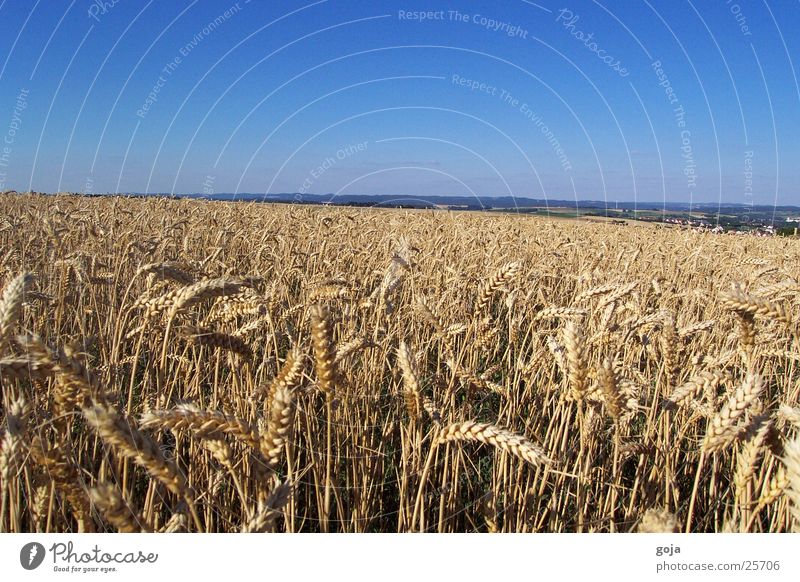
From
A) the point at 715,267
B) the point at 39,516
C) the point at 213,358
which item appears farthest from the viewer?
the point at 715,267

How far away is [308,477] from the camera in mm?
2486

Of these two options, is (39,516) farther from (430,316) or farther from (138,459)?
(430,316)

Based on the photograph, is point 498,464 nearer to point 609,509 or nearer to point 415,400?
point 609,509

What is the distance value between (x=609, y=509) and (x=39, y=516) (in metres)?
1.97

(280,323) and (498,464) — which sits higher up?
(280,323)

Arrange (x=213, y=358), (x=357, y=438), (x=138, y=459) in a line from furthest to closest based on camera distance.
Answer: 1. (x=213, y=358)
2. (x=357, y=438)
3. (x=138, y=459)

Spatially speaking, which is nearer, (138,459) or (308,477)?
(138,459)

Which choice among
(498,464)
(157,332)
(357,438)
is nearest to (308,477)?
(357,438)

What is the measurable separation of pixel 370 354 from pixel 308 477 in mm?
703

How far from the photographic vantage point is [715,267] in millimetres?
6480

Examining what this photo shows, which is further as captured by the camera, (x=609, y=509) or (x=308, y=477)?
(x=308, y=477)

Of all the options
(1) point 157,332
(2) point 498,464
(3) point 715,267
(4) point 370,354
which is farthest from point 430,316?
(3) point 715,267

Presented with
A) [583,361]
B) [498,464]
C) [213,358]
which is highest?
[583,361]

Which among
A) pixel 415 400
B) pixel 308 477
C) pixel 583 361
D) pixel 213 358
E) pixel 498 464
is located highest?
pixel 583 361
